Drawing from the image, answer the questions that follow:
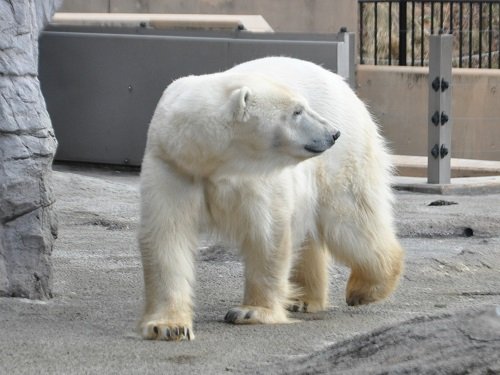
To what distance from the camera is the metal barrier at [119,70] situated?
11.1m

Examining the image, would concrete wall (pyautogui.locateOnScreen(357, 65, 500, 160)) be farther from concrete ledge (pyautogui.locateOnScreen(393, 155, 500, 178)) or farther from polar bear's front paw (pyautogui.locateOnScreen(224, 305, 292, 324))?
polar bear's front paw (pyautogui.locateOnScreen(224, 305, 292, 324))

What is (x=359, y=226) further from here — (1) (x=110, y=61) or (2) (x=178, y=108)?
(1) (x=110, y=61)

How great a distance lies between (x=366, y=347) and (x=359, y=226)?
74.7 inches

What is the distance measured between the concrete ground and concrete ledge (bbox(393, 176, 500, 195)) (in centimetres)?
48

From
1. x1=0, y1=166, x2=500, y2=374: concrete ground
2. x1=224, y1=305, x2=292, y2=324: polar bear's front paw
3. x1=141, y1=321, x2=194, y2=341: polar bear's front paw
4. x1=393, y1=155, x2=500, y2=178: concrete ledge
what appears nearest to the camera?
x1=0, y1=166, x2=500, y2=374: concrete ground

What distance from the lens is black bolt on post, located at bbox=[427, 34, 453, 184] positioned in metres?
10.4

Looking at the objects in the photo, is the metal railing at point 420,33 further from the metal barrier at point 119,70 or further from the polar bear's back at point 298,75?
the polar bear's back at point 298,75

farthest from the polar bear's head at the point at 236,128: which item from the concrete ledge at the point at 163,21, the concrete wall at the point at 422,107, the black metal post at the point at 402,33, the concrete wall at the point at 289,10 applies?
the black metal post at the point at 402,33

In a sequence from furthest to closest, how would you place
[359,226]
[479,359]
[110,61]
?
[110,61] < [359,226] < [479,359]

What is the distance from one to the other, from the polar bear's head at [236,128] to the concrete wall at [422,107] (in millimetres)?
8608

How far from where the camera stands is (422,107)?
1343 centimetres

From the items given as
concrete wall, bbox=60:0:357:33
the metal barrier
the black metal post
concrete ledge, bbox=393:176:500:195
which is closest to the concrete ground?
concrete ledge, bbox=393:176:500:195

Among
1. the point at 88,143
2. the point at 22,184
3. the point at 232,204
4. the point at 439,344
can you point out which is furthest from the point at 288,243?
the point at 88,143

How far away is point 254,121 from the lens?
4.89 m
